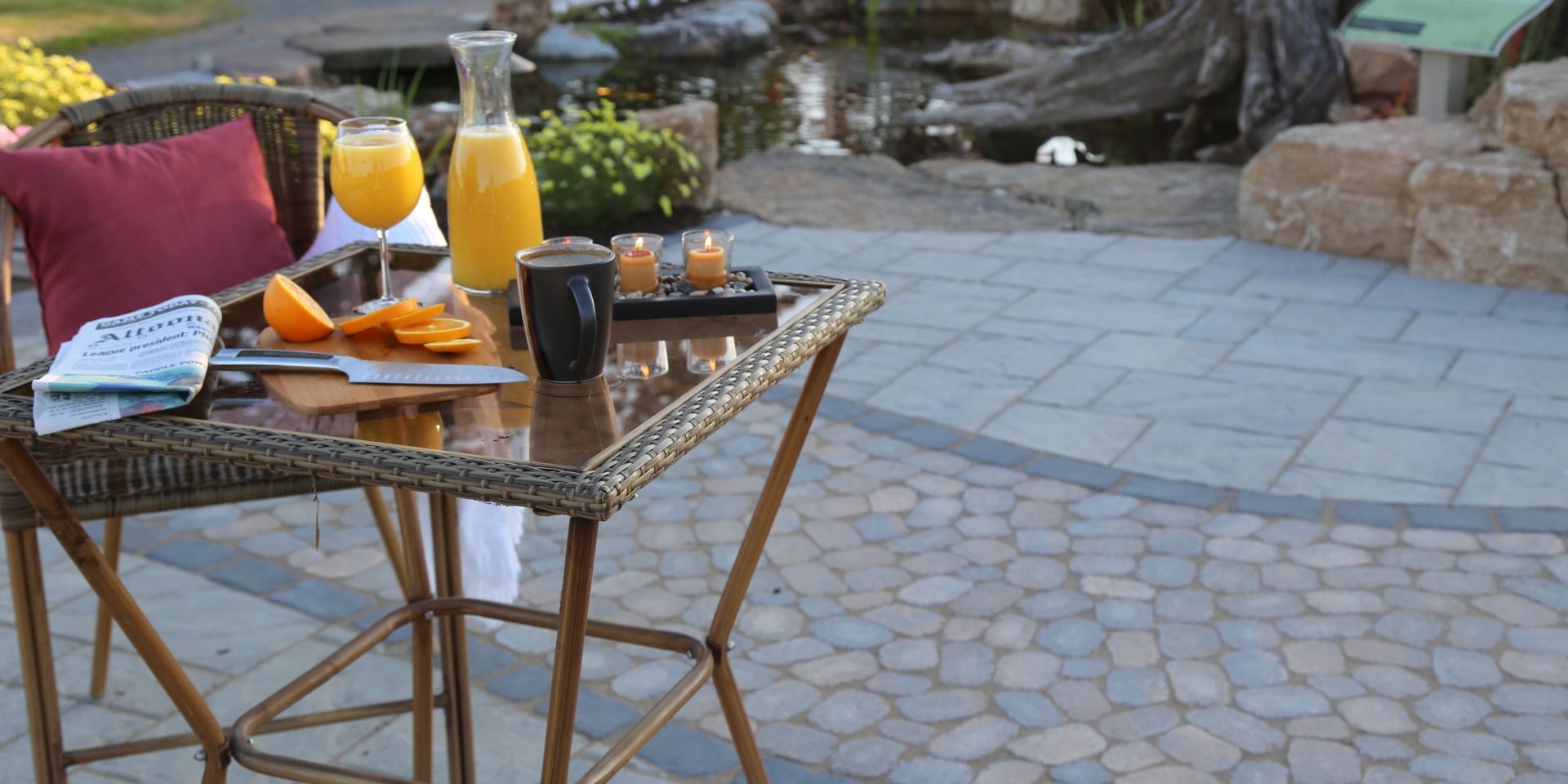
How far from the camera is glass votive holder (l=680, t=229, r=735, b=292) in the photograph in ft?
6.15

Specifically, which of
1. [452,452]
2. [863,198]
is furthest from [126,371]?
[863,198]

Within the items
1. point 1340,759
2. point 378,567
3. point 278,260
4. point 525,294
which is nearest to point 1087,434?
point 1340,759

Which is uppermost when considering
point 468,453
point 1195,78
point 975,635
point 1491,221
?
point 468,453

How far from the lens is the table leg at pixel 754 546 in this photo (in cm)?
198

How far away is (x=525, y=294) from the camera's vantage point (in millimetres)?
1578

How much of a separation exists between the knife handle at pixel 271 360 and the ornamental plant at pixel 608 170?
370 centimetres

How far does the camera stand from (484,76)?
6.04 ft

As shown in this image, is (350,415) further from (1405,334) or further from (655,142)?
(655,142)

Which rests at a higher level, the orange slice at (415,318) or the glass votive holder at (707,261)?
the glass votive holder at (707,261)

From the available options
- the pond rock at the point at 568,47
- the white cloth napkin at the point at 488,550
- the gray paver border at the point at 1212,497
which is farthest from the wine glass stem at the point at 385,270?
the pond rock at the point at 568,47

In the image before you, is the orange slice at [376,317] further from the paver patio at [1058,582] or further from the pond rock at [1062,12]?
the pond rock at [1062,12]

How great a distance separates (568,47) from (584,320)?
29.7 ft

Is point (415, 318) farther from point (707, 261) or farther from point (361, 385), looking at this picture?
point (707, 261)

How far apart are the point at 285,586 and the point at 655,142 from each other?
9.80ft
